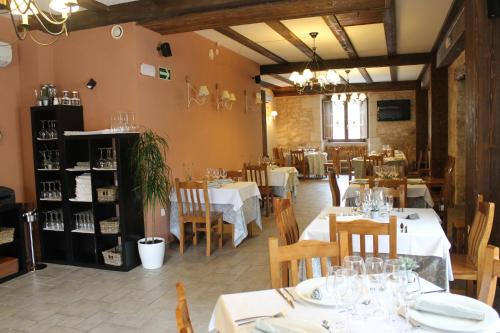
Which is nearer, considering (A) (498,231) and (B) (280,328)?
(B) (280,328)

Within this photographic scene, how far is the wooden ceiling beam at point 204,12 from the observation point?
4574 millimetres

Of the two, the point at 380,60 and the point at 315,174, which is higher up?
the point at 380,60

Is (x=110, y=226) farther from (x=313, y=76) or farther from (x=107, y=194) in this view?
(x=313, y=76)

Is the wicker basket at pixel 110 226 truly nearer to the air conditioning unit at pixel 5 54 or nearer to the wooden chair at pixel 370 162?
the air conditioning unit at pixel 5 54

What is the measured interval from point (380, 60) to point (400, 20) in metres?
2.61

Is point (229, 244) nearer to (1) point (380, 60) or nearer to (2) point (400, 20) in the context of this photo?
(2) point (400, 20)

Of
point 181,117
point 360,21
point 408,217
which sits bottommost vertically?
point 408,217

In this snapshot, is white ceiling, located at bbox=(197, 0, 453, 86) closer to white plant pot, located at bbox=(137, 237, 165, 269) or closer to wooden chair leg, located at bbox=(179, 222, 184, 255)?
wooden chair leg, located at bbox=(179, 222, 184, 255)

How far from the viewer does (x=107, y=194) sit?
16.1ft

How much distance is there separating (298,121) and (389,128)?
3.15m

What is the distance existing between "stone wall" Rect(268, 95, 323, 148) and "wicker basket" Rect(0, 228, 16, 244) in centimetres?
1121

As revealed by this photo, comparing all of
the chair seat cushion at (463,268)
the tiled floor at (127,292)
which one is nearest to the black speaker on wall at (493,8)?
the chair seat cushion at (463,268)

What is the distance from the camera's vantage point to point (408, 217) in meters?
3.47

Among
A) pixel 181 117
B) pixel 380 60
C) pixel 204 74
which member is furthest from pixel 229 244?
pixel 380 60
